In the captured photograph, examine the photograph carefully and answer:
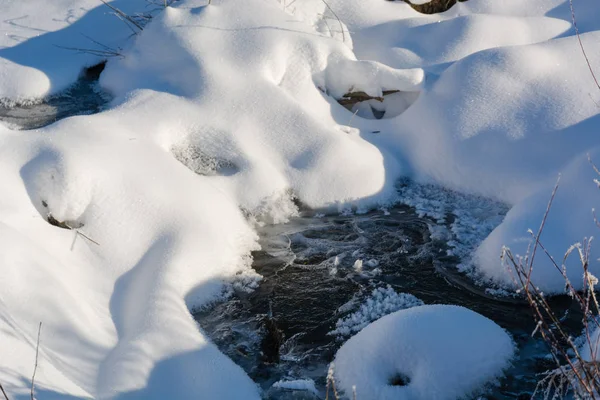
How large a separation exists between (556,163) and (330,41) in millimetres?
2081

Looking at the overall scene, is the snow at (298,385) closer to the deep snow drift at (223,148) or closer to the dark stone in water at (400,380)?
the deep snow drift at (223,148)

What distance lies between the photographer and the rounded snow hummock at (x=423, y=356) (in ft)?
10.4

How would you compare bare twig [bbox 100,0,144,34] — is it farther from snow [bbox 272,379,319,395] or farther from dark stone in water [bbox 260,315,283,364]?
snow [bbox 272,379,319,395]

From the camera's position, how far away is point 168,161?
4609mm

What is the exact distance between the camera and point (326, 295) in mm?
3979

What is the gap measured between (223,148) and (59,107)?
171 cm

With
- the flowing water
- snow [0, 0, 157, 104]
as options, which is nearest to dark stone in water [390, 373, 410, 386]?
the flowing water

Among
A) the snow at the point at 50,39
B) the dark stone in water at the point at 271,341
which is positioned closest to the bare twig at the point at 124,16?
the snow at the point at 50,39

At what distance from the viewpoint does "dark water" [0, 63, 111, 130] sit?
18.0 ft

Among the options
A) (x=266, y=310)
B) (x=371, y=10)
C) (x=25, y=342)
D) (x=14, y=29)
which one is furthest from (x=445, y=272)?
(x=14, y=29)

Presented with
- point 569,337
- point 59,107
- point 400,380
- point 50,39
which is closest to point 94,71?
point 50,39

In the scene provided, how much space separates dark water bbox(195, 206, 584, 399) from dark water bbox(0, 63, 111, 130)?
214 centimetres

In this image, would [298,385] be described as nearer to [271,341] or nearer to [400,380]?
[271,341]

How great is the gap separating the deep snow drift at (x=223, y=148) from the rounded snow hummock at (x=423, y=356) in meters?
0.54
